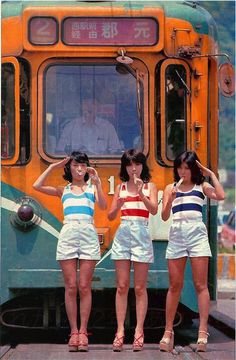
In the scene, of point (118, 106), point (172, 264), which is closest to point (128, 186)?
point (172, 264)

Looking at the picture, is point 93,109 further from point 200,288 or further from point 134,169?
point 200,288

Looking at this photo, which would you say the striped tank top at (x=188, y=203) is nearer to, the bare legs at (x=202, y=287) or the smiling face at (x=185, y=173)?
the smiling face at (x=185, y=173)

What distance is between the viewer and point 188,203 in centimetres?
800

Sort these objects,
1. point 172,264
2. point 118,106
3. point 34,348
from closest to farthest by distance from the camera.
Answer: point 172,264 → point 118,106 → point 34,348

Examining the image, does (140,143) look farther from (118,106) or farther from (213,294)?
(213,294)

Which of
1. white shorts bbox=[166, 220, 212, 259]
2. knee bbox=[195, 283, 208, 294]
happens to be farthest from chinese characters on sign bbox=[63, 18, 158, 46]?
knee bbox=[195, 283, 208, 294]

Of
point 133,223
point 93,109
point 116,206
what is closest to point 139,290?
point 133,223

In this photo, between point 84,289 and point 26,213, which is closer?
point 84,289

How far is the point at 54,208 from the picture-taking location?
31.7 feet

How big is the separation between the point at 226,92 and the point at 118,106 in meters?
1.05

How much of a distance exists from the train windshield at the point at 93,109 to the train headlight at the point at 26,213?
0.51 metres

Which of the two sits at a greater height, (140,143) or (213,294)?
(140,143)

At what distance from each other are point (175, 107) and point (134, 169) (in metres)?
1.68

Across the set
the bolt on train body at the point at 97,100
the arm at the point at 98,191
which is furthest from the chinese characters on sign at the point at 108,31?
the arm at the point at 98,191
